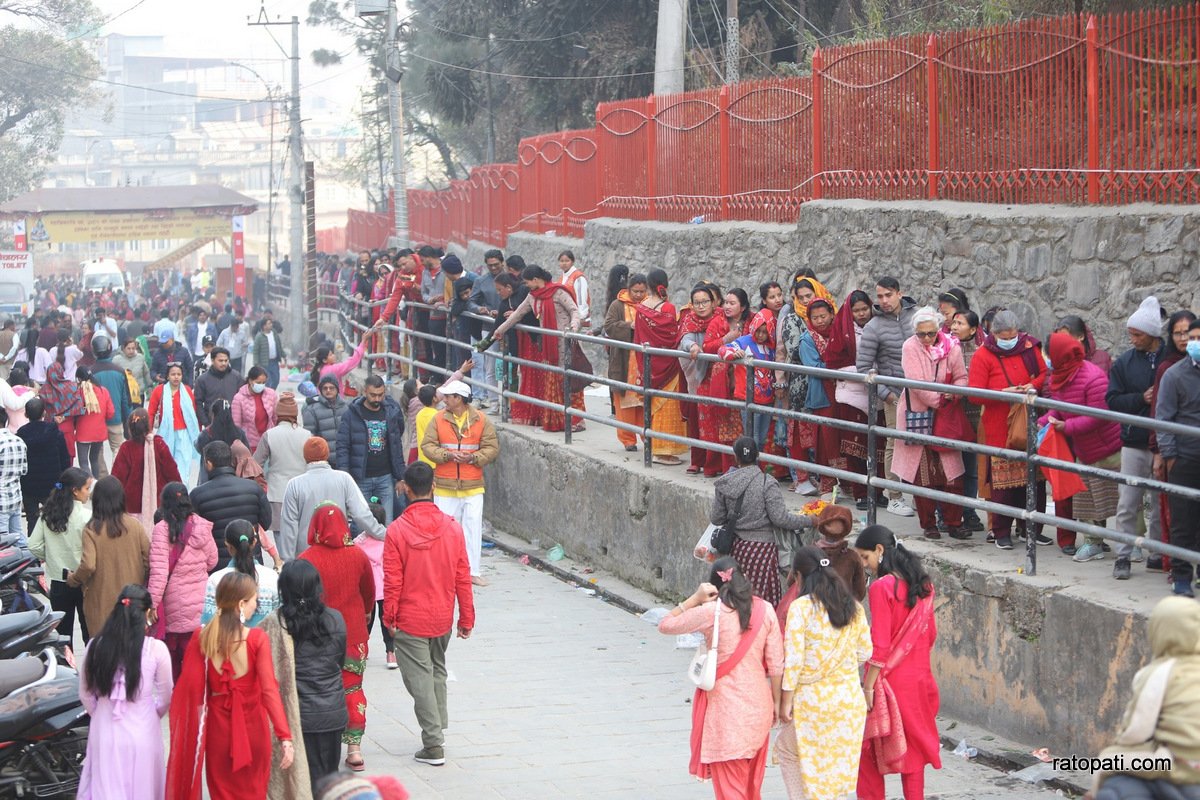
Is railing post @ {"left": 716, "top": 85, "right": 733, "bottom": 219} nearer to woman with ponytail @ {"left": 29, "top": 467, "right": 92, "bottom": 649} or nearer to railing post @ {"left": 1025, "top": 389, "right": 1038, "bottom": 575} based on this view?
railing post @ {"left": 1025, "top": 389, "right": 1038, "bottom": 575}

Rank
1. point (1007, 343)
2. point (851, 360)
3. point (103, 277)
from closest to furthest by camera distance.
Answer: point (1007, 343) → point (851, 360) → point (103, 277)

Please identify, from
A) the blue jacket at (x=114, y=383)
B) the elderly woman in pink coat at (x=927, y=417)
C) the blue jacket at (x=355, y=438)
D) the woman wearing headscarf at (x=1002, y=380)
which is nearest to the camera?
the woman wearing headscarf at (x=1002, y=380)

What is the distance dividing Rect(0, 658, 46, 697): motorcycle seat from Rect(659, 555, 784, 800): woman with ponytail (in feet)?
11.1

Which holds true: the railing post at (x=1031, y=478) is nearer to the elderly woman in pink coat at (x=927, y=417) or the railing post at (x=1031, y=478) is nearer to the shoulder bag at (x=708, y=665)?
the elderly woman in pink coat at (x=927, y=417)

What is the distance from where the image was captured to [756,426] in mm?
10672

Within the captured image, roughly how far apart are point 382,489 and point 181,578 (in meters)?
3.55

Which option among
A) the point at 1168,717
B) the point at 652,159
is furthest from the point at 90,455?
the point at 1168,717

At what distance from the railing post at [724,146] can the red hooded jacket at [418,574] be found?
8075 millimetres

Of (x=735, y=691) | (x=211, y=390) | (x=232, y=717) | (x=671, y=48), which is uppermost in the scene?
(x=671, y=48)

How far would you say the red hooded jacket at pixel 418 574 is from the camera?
7957mm

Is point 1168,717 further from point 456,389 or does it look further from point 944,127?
point 944,127

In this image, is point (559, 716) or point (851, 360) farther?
point (851, 360)

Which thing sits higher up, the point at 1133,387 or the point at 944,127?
the point at 944,127

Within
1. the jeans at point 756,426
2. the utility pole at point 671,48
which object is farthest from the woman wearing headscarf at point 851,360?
the utility pole at point 671,48
